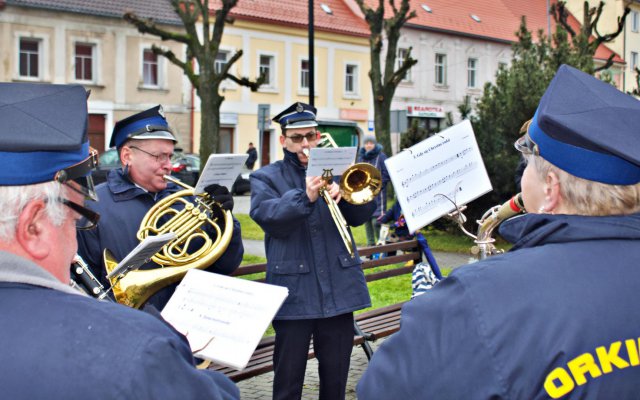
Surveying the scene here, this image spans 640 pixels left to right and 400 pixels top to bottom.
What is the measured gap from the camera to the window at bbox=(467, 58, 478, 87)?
41.9 m

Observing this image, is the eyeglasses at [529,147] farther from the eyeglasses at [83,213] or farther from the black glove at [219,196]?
the black glove at [219,196]

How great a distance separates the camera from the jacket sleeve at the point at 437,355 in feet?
5.61

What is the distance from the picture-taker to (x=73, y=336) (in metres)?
1.50

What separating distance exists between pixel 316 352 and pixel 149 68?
2876cm

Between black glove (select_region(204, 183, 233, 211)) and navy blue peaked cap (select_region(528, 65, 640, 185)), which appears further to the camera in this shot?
black glove (select_region(204, 183, 233, 211))

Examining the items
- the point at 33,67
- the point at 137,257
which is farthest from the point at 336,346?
the point at 33,67

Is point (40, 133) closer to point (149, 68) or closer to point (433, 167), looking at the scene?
point (433, 167)

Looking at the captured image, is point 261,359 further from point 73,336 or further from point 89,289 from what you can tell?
point 73,336

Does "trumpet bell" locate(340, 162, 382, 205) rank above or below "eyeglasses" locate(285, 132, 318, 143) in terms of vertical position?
below

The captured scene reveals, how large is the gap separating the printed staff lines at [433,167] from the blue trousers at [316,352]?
93 centimetres

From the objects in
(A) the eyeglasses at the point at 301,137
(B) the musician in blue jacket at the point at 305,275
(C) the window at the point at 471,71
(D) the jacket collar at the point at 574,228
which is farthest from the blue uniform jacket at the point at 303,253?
(C) the window at the point at 471,71

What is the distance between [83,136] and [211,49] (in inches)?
810

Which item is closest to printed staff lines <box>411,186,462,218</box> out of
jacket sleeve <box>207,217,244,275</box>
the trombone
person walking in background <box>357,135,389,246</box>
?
the trombone

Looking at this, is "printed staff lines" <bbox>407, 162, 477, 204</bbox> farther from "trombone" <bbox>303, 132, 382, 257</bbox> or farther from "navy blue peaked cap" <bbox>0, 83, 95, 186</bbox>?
"navy blue peaked cap" <bbox>0, 83, 95, 186</bbox>
